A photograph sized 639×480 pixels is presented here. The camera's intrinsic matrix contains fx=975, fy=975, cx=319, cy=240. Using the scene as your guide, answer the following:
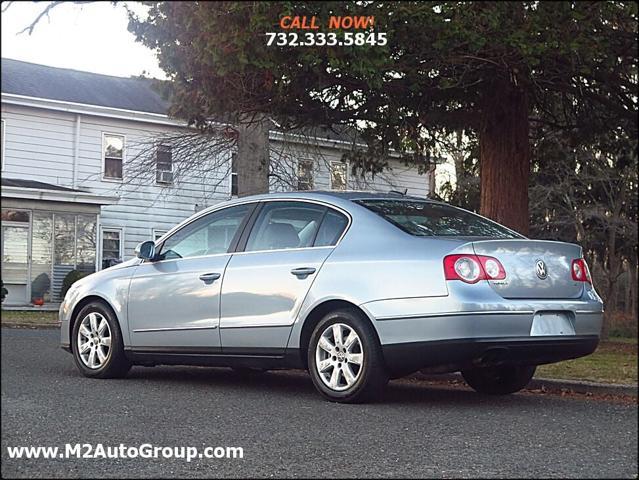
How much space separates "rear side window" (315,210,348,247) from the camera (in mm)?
6762

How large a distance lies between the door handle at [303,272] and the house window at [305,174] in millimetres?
12016

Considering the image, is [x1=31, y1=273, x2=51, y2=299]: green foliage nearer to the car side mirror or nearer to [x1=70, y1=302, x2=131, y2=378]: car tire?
[x1=70, y1=302, x2=131, y2=378]: car tire

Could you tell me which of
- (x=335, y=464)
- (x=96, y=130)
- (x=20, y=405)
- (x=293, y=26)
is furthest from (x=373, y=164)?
(x=96, y=130)

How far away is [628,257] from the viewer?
26188 millimetres

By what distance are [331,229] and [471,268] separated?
1.21m

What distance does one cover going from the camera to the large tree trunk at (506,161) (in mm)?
11609

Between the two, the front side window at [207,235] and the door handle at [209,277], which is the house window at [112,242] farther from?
the door handle at [209,277]

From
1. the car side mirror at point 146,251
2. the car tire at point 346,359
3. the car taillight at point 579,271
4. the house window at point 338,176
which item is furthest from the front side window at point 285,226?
the house window at point 338,176

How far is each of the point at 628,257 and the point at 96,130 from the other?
14.4m

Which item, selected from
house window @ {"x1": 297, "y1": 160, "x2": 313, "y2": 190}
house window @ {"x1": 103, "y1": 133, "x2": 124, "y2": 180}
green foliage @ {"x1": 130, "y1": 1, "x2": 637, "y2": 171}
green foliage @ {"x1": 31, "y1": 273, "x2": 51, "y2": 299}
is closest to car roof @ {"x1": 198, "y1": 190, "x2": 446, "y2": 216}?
green foliage @ {"x1": 130, "y1": 1, "x2": 637, "y2": 171}

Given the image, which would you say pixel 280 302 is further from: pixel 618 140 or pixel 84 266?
pixel 84 266

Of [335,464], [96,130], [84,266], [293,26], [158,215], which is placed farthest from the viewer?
[158,215]

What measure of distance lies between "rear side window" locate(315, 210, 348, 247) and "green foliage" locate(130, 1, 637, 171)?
53.4 inches

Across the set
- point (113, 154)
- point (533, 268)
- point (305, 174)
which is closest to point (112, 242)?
point (113, 154)
